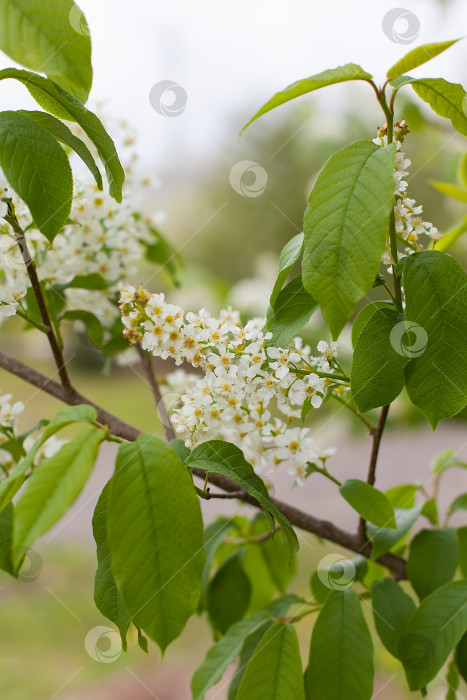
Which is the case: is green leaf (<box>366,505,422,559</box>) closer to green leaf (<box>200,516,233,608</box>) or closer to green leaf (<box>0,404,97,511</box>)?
green leaf (<box>200,516,233,608</box>)

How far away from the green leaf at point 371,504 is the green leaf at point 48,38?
0.81 ft

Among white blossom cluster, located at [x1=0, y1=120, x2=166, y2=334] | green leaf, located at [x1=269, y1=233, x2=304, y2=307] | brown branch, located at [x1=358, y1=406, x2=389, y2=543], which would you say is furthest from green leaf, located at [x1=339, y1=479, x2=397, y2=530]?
white blossom cluster, located at [x1=0, y1=120, x2=166, y2=334]

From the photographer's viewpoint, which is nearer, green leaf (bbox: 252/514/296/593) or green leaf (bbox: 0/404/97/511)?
green leaf (bbox: 0/404/97/511)

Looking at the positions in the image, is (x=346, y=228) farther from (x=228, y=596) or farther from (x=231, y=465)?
(x=228, y=596)

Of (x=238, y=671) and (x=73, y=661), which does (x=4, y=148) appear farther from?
(x=73, y=661)

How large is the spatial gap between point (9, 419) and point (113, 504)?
8.0 inches

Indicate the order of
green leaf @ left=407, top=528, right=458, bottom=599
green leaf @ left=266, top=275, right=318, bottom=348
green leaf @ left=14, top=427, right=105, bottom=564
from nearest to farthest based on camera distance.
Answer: green leaf @ left=14, top=427, right=105, bottom=564 → green leaf @ left=266, top=275, right=318, bottom=348 → green leaf @ left=407, top=528, right=458, bottom=599

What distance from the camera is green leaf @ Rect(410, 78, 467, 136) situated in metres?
0.29

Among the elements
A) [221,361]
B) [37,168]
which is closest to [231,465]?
[221,361]

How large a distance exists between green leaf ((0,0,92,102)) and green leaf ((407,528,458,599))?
34 cm

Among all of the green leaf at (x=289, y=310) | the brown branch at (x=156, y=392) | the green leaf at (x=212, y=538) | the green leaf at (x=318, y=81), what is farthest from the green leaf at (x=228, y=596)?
the green leaf at (x=318, y=81)

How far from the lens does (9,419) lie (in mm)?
423

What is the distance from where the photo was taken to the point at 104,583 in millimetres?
311

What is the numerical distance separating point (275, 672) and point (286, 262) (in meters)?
0.21
